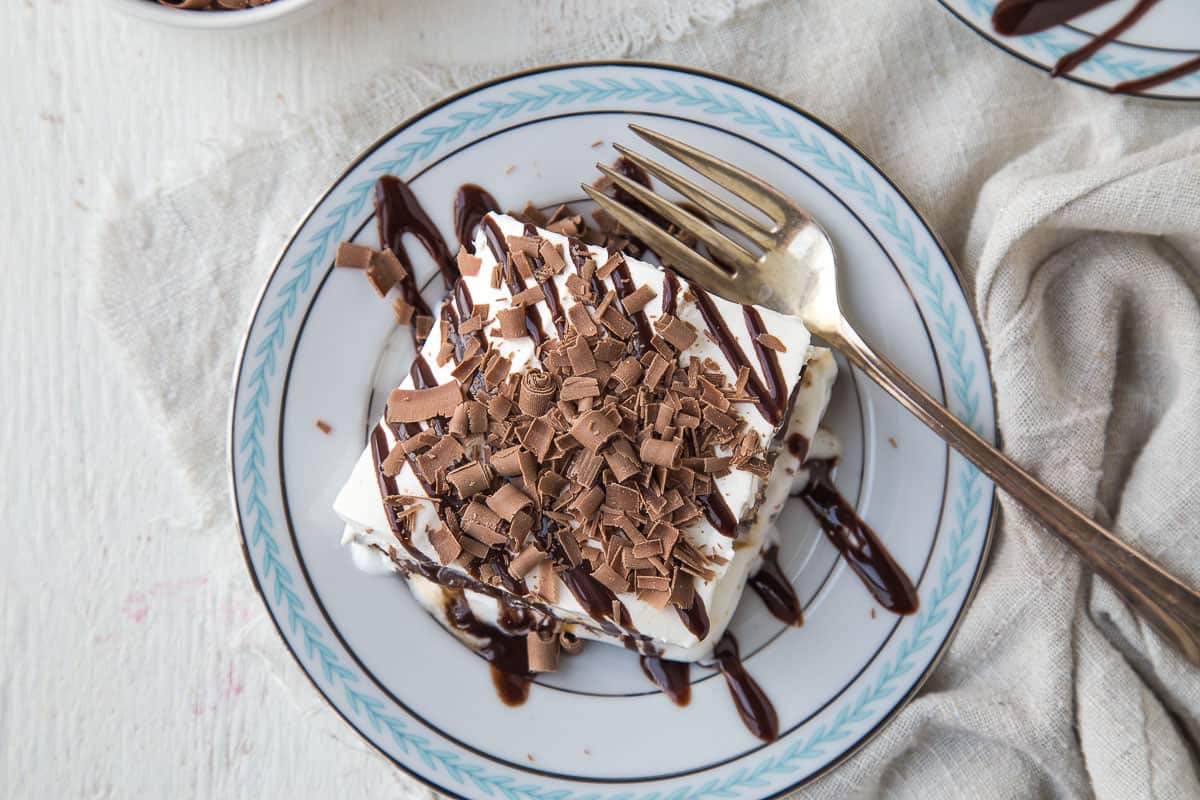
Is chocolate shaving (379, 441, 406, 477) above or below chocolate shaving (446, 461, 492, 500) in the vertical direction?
above

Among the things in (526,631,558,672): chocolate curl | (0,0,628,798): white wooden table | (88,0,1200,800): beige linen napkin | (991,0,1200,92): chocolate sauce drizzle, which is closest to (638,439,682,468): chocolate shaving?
(526,631,558,672): chocolate curl

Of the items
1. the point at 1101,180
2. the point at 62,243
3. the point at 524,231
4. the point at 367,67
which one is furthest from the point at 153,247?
the point at 1101,180

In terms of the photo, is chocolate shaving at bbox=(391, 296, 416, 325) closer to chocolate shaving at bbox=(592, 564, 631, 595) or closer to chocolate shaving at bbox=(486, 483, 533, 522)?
chocolate shaving at bbox=(486, 483, 533, 522)

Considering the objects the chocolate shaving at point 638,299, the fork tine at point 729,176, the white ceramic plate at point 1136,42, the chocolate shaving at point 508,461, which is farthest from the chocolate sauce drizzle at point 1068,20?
the chocolate shaving at point 508,461

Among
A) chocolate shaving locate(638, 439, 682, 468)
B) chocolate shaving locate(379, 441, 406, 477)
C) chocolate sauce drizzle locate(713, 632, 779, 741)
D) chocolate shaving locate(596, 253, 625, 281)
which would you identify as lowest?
chocolate sauce drizzle locate(713, 632, 779, 741)

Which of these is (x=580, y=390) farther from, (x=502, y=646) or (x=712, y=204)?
(x=502, y=646)

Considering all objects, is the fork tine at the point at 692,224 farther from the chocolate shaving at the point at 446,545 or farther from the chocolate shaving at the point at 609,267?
the chocolate shaving at the point at 446,545
